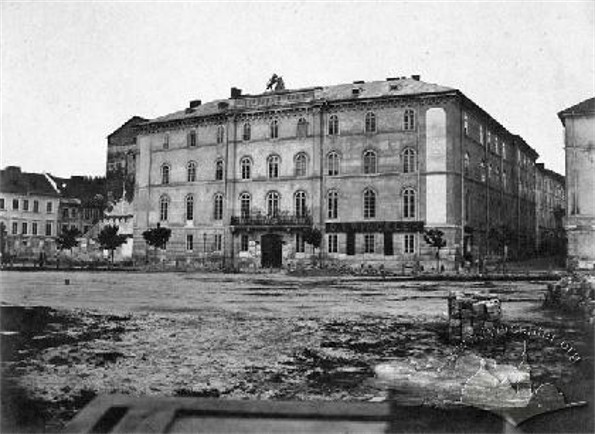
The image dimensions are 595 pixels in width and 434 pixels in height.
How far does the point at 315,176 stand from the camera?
82.9ft

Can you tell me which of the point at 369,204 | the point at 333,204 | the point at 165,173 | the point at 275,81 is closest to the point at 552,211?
the point at 275,81

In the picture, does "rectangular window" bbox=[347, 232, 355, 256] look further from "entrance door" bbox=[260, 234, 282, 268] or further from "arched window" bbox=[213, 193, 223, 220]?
"arched window" bbox=[213, 193, 223, 220]

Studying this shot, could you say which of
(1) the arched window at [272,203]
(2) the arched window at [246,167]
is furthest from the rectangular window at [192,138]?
(1) the arched window at [272,203]

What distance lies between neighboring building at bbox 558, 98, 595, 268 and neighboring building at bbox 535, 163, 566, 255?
0.22 m

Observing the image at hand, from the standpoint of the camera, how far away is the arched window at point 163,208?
23344mm

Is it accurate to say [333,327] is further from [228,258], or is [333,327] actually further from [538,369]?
[228,258]

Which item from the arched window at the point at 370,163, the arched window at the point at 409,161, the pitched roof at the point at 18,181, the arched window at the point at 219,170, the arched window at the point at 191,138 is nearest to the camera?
the pitched roof at the point at 18,181

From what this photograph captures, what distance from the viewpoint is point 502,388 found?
14.4 ft

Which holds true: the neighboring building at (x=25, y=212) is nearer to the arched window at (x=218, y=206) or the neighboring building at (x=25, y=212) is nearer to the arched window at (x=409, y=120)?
the arched window at (x=218, y=206)

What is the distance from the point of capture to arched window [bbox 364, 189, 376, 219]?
25.1 meters

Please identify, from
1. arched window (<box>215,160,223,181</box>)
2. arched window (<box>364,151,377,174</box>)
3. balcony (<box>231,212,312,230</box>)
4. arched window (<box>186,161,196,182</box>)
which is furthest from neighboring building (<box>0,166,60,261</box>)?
arched window (<box>364,151,377,174</box>)

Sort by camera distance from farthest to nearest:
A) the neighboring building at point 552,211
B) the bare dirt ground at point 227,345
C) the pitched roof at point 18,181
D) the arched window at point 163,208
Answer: the arched window at point 163,208, the neighboring building at point 552,211, the pitched roof at point 18,181, the bare dirt ground at point 227,345

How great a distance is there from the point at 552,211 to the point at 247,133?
1903 centimetres

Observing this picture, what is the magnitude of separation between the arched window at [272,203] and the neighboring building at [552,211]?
18.3 metres
